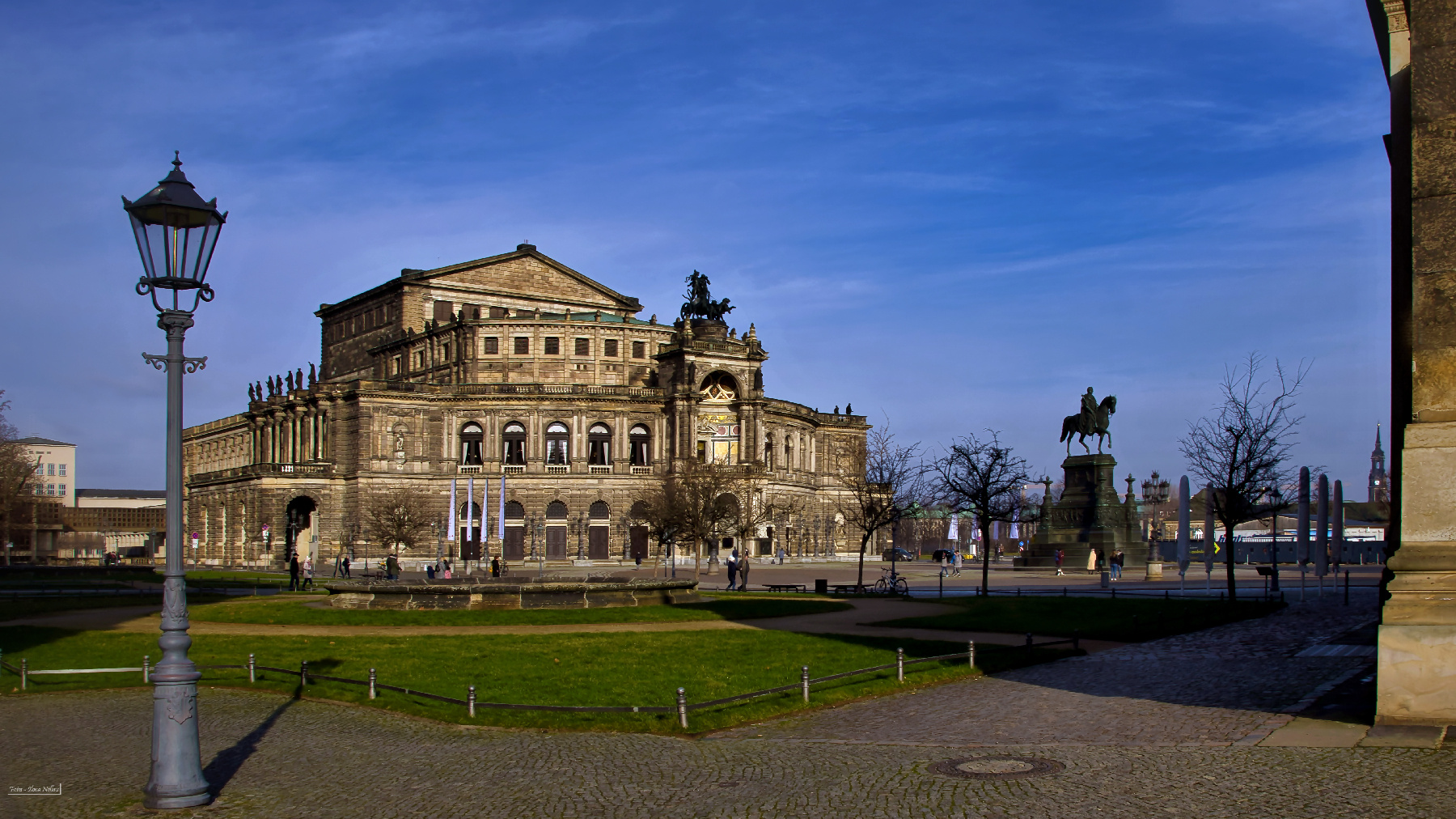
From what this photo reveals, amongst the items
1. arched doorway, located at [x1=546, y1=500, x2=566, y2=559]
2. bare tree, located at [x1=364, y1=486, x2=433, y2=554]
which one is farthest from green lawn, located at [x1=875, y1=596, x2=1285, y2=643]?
arched doorway, located at [x1=546, y1=500, x2=566, y2=559]

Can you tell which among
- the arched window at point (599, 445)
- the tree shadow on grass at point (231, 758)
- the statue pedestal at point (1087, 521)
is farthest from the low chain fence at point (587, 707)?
the arched window at point (599, 445)

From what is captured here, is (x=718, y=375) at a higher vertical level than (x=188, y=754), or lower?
higher

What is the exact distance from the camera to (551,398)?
3775 inches

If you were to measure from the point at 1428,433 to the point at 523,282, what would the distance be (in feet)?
330

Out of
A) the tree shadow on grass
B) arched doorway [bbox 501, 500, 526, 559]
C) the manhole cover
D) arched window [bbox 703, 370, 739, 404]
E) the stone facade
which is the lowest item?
arched doorway [bbox 501, 500, 526, 559]

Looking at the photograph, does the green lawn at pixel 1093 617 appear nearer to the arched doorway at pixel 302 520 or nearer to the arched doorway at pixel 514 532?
the arched doorway at pixel 514 532

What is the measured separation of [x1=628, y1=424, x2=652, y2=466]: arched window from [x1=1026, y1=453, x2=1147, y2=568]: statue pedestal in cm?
3662

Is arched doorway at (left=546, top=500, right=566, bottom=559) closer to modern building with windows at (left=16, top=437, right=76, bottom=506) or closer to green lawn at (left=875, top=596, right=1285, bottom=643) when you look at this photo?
green lawn at (left=875, top=596, right=1285, bottom=643)

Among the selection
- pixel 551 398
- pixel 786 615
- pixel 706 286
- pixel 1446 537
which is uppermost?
pixel 706 286

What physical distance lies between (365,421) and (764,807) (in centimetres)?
8605

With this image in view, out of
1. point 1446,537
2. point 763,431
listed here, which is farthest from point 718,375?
point 1446,537

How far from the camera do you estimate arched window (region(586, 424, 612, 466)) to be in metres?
97.2

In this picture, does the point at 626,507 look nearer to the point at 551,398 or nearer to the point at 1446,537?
the point at 551,398

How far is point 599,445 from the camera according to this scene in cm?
9831
